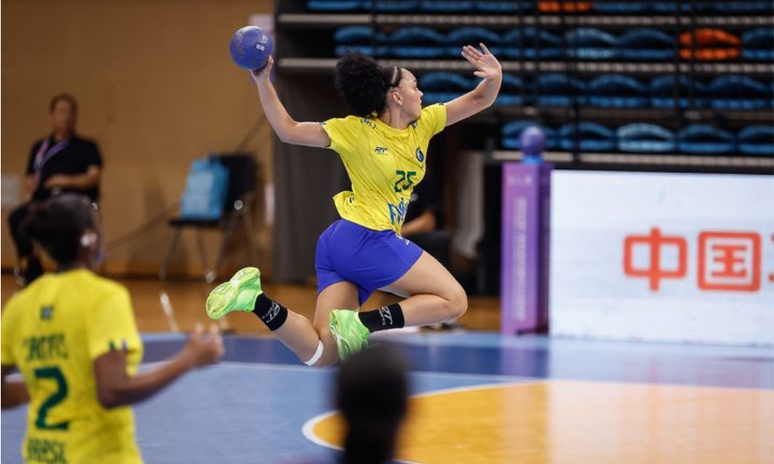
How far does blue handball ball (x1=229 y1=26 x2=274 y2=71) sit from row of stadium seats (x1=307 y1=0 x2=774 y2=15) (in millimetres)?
6920

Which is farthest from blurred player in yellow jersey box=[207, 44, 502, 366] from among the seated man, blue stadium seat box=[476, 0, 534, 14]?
blue stadium seat box=[476, 0, 534, 14]

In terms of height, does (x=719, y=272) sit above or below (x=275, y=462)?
above

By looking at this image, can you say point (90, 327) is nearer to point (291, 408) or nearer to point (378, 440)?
point (378, 440)

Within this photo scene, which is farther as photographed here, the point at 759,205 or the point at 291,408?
the point at 759,205

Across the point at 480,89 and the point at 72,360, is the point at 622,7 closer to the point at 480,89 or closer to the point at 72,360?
the point at 480,89

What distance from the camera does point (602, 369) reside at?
9.52 metres

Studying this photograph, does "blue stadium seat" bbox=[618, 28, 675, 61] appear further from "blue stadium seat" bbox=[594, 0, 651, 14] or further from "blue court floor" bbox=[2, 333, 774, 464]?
"blue court floor" bbox=[2, 333, 774, 464]

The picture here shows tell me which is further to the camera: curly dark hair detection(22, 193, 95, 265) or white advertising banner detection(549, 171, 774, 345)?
white advertising banner detection(549, 171, 774, 345)

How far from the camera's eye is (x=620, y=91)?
12867mm

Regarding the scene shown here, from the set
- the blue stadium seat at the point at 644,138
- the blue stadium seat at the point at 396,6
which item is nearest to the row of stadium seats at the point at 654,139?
the blue stadium seat at the point at 644,138

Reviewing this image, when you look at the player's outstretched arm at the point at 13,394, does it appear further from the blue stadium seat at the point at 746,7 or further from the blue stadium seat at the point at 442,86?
the blue stadium seat at the point at 746,7

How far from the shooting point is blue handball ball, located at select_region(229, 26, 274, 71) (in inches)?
241

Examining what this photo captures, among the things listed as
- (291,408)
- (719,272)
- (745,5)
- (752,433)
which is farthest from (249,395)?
(745,5)

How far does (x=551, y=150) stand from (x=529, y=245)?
7.00ft
